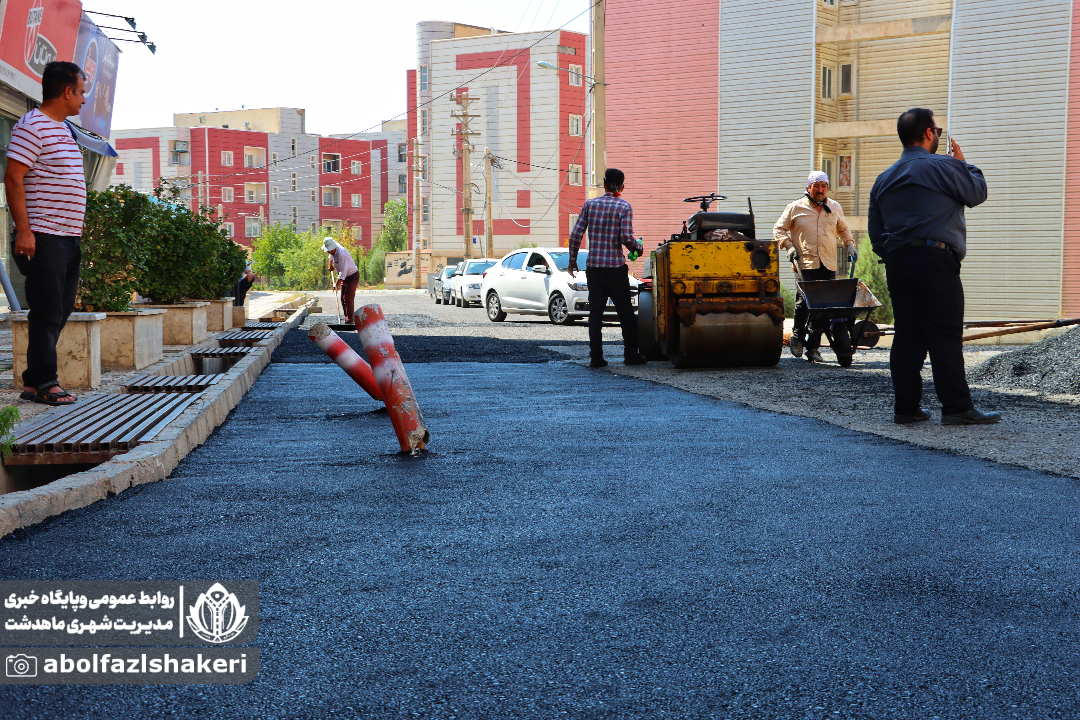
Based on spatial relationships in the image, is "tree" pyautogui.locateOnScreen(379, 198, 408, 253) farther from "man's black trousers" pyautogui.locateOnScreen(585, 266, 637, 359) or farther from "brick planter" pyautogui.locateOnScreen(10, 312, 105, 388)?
"brick planter" pyautogui.locateOnScreen(10, 312, 105, 388)

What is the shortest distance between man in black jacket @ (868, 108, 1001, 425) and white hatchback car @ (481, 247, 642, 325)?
14.8 metres

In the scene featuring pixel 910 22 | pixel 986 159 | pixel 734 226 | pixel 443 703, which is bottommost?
pixel 443 703

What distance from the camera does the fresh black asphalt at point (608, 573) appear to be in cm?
264

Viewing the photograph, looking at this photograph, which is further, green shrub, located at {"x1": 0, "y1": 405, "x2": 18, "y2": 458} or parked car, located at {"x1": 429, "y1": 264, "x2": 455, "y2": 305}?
parked car, located at {"x1": 429, "y1": 264, "x2": 455, "y2": 305}

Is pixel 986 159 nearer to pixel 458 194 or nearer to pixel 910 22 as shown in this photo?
pixel 910 22

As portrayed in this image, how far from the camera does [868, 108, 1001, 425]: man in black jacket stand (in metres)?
7.23

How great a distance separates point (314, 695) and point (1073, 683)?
1794 millimetres

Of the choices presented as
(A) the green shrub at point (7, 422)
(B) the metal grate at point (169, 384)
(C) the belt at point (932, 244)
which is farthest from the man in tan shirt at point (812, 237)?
(A) the green shrub at point (7, 422)

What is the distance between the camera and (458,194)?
81188mm

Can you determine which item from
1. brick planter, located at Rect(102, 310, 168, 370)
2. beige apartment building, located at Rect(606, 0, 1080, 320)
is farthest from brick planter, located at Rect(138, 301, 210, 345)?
beige apartment building, located at Rect(606, 0, 1080, 320)

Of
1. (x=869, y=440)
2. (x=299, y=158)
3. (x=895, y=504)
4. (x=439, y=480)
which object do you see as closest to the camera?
(x=895, y=504)

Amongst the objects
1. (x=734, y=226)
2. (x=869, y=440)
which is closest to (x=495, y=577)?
(x=869, y=440)

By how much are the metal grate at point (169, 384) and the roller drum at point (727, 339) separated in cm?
464

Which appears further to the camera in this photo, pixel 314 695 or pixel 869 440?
pixel 869 440
